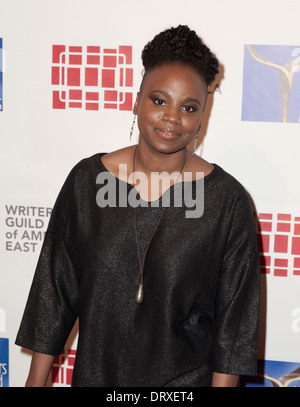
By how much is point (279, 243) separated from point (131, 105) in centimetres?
74

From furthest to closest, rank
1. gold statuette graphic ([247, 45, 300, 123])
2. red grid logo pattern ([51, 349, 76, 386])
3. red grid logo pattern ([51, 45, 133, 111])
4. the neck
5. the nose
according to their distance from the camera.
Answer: red grid logo pattern ([51, 349, 76, 386]) < red grid logo pattern ([51, 45, 133, 111]) < gold statuette graphic ([247, 45, 300, 123]) < the neck < the nose

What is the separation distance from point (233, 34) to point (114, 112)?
0.51 meters

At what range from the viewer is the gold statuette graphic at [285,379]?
231 cm

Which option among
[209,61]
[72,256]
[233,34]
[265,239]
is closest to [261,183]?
[265,239]

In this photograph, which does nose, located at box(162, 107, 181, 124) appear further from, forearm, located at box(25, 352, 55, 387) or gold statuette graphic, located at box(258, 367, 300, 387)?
gold statuette graphic, located at box(258, 367, 300, 387)

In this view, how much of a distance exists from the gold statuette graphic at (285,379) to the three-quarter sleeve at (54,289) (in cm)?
96

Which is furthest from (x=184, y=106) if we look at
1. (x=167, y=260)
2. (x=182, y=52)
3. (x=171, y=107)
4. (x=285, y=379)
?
(x=285, y=379)

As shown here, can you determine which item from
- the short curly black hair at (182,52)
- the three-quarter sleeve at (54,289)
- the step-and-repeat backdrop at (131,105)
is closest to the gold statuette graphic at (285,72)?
the step-and-repeat backdrop at (131,105)

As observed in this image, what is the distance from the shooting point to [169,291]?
1.58 metres

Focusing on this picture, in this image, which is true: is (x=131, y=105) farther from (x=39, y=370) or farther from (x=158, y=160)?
(x=39, y=370)

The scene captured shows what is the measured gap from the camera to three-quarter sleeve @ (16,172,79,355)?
5.62ft

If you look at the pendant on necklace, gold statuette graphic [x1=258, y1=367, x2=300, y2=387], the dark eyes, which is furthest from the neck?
gold statuette graphic [x1=258, y1=367, x2=300, y2=387]

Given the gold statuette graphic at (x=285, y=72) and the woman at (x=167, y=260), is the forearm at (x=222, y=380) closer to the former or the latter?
the woman at (x=167, y=260)

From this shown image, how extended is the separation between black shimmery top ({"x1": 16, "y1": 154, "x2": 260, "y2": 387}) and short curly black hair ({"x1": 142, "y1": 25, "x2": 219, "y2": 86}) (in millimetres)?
288
